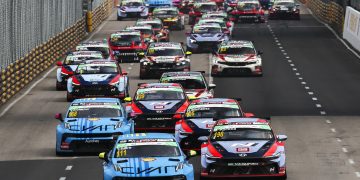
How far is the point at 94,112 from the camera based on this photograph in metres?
31.0

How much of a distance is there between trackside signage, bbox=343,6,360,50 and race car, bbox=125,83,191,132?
2913 cm

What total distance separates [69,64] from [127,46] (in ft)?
37.6

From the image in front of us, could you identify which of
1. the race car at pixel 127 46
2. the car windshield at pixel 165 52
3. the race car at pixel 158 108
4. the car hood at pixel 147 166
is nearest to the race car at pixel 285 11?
the race car at pixel 127 46

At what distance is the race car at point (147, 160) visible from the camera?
2319cm

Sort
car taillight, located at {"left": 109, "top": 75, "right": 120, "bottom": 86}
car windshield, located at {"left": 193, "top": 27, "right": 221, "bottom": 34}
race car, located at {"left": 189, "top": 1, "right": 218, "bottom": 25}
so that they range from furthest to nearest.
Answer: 1. race car, located at {"left": 189, "top": 1, "right": 218, "bottom": 25}
2. car windshield, located at {"left": 193, "top": 27, "right": 221, "bottom": 34}
3. car taillight, located at {"left": 109, "top": 75, "right": 120, "bottom": 86}

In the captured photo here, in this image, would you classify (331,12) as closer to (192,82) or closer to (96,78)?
(96,78)

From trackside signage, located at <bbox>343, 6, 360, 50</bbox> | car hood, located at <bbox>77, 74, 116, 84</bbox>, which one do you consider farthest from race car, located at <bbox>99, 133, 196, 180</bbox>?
trackside signage, located at <bbox>343, 6, 360, 50</bbox>

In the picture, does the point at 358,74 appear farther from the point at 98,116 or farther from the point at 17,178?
the point at 17,178

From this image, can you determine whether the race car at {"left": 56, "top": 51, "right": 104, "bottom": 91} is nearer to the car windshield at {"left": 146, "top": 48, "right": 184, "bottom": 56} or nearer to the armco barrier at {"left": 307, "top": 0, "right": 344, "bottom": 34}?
the car windshield at {"left": 146, "top": 48, "right": 184, "bottom": 56}

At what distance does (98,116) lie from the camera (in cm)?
3072

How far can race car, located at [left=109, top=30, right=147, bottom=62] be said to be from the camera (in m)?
59.1

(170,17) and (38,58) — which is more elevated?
(38,58)

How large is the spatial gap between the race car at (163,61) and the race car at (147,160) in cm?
2498

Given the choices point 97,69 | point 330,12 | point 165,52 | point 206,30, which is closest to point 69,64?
point 97,69
